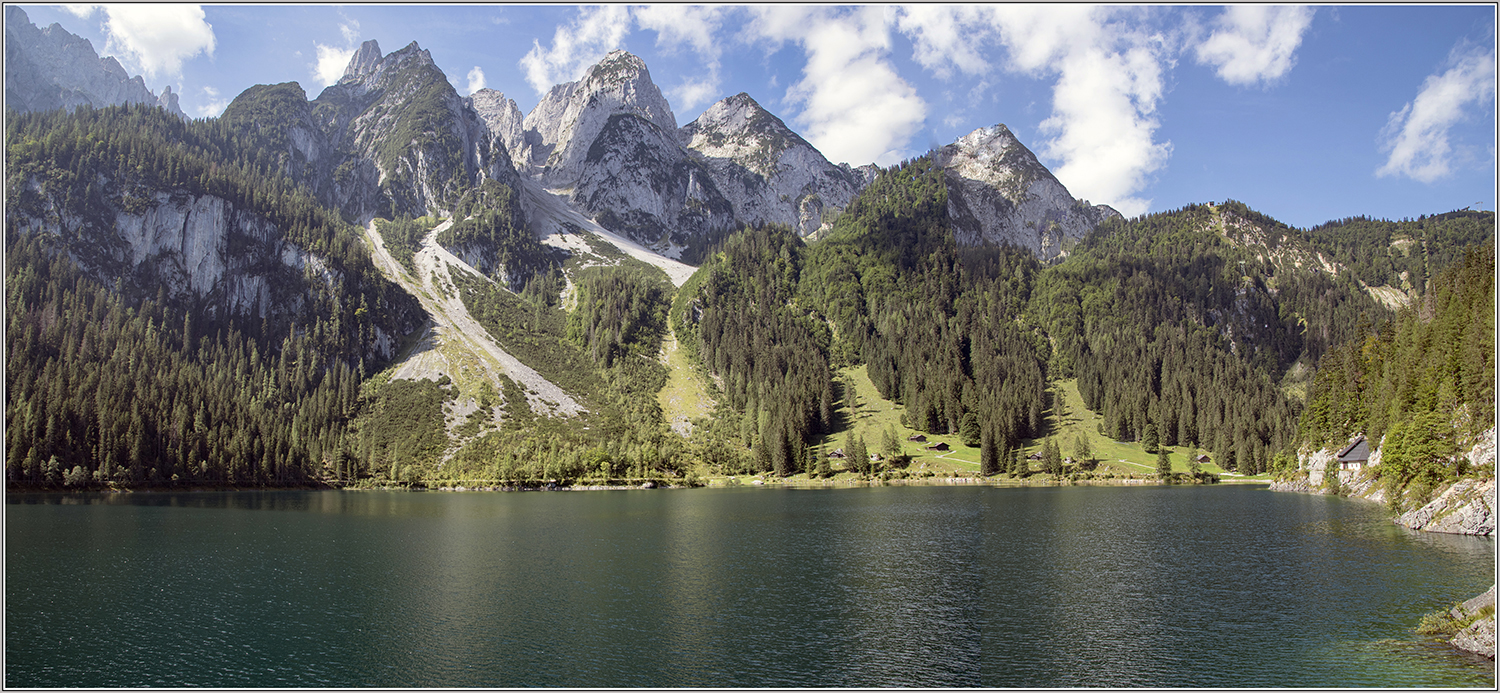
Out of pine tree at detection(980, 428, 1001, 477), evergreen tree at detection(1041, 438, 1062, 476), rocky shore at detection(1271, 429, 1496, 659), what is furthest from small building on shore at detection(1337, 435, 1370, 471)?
pine tree at detection(980, 428, 1001, 477)

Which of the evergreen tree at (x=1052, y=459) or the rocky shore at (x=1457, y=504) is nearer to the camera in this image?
the rocky shore at (x=1457, y=504)

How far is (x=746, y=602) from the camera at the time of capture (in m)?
52.9

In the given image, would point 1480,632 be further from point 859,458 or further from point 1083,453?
point 1083,453

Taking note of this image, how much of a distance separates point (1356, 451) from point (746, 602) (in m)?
121

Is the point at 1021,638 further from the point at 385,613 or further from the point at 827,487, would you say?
the point at 827,487

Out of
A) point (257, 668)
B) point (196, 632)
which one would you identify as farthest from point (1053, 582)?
point (196, 632)

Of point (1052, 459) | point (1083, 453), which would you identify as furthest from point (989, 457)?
point (1083, 453)

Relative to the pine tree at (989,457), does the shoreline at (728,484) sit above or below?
below

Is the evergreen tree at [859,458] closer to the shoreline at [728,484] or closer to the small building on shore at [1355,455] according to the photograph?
the shoreline at [728,484]

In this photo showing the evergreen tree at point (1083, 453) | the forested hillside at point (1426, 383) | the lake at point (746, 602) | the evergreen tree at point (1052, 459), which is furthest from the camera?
the evergreen tree at point (1083, 453)

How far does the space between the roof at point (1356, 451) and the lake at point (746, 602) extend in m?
29.3

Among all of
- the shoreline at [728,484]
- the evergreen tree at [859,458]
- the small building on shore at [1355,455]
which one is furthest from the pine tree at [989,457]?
the small building on shore at [1355,455]

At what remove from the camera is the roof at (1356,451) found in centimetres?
12125

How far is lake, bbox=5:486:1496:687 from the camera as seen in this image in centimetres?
3900
